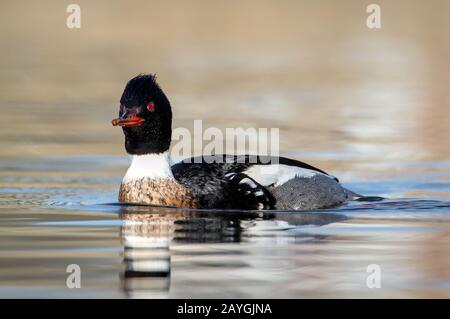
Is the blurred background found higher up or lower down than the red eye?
higher up

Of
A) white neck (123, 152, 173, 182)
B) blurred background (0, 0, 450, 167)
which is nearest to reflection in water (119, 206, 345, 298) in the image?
white neck (123, 152, 173, 182)

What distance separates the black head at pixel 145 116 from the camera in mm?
14477

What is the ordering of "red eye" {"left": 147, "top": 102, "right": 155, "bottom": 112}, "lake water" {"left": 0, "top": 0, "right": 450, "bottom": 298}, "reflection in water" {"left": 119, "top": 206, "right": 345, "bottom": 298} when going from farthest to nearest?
"red eye" {"left": 147, "top": 102, "right": 155, "bottom": 112}, "lake water" {"left": 0, "top": 0, "right": 450, "bottom": 298}, "reflection in water" {"left": 119, "top": 206, "right": 345, "bottom": 298}

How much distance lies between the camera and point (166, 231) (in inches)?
512

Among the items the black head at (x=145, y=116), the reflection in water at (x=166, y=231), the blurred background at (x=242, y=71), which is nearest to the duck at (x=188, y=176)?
the black head at (x=145, y=116)

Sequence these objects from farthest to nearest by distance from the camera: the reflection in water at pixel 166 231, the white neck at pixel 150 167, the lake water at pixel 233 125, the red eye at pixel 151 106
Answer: the white neck at pixel 150 167, the red eye at pixel 151 106, the lake water at pixel 233 125, the reflection in water at pixel 166 231

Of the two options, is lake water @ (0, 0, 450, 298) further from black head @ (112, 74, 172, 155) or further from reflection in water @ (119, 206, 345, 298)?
black head @ (112, 74, 172, 155)

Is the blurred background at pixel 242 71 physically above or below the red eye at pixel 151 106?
above

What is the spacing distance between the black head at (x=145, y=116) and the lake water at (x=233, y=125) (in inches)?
33.8

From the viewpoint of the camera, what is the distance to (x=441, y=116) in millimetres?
25312

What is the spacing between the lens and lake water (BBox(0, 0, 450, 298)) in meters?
10.8

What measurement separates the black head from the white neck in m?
0.08

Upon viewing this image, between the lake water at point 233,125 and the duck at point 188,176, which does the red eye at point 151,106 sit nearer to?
the duck at point 188,176
